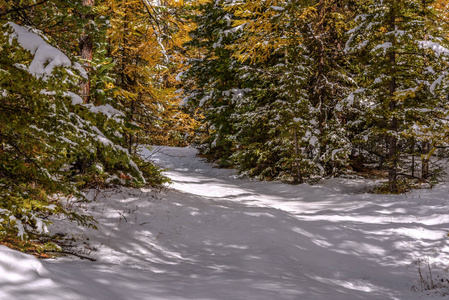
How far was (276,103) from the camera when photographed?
14.9 meters

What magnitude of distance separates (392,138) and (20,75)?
12197 millimetres

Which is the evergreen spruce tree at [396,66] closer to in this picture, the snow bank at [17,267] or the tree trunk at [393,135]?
the tree trunk at [393,135]

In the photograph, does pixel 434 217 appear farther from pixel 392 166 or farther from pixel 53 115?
pixel 53 115

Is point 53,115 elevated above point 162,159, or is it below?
above

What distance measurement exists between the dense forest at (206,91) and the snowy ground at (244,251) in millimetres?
880

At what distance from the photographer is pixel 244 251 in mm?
6191

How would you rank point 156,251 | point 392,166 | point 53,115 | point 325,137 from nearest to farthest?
1. point 53,115
2. point 156,251
3. point 392,166
4. point 325,137

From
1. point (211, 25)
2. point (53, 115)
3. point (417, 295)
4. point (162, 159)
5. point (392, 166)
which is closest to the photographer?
point (53, 115)

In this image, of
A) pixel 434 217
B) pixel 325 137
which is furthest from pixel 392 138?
pixel 434 217

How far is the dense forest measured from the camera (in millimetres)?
4117

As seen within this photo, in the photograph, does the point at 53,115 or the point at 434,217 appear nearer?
the point at 53,115

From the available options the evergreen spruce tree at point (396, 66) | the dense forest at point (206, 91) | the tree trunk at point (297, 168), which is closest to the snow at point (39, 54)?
the dense forest at point (206, 91)

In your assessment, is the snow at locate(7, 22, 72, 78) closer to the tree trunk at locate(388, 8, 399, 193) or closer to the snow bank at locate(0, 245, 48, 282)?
the snow bank at locate(0, 245, 48, 282)

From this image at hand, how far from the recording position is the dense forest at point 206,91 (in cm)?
412
